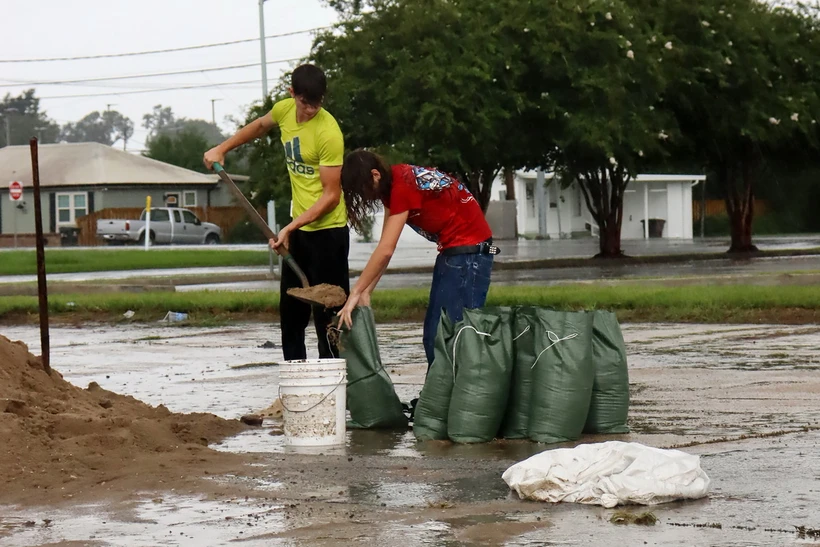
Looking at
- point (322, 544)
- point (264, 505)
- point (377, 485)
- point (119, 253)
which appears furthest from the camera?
point (119, 253)

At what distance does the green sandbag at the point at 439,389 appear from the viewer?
24.8ft

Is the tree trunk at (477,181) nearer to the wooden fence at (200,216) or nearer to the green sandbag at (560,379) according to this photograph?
the green sandbag at (560,379)

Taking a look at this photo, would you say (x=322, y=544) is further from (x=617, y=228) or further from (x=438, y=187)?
(x=617, y=228)

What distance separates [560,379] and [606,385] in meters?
0.44

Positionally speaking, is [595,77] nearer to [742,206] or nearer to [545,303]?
[742,206]

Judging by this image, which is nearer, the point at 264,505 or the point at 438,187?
the point at 264,505

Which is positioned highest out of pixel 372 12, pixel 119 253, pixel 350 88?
pixel 372 12

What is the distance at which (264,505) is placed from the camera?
5.80 m

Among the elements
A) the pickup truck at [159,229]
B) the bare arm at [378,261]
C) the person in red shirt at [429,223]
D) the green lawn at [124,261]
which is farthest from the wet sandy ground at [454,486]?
the pickup truck at [159,229]

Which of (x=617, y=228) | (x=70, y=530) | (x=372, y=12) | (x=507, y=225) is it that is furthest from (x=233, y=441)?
(x=507, y=225)

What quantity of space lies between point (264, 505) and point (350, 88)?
23444mm

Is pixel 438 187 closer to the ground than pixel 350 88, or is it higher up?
closer to the ground

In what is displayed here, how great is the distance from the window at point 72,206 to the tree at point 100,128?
123 meters

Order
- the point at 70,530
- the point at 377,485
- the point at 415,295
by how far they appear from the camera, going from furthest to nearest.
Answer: the point at 415,295
the point at 377,485
the point at 70,530
